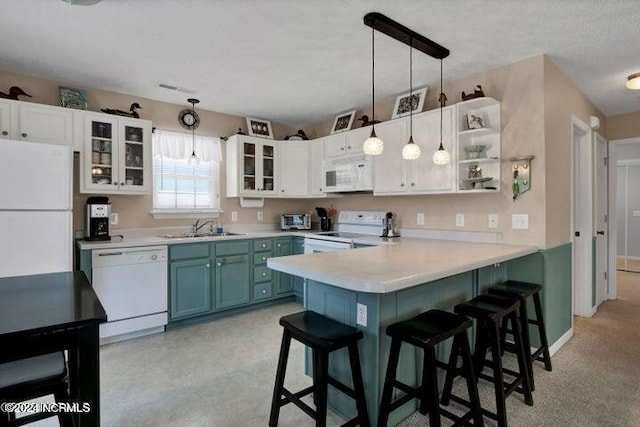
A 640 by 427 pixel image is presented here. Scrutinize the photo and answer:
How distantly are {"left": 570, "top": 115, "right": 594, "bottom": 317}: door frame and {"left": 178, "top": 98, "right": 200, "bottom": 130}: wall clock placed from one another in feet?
13.8

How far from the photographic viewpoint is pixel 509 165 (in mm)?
2883

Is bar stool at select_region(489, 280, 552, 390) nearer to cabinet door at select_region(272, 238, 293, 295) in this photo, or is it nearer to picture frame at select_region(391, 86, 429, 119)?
picture frame at select_region(391, 86, 429, 119)

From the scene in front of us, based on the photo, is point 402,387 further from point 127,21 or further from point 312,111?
point 312,111

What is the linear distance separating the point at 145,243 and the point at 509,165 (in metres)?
3.35

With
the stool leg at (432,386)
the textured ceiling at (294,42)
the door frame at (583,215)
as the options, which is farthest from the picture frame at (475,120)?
the stool leg at (432,386)

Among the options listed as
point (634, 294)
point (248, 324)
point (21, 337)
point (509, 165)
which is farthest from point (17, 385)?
point (634, 294)

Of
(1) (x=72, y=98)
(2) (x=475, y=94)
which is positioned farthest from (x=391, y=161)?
(1) (x=72, y=98)

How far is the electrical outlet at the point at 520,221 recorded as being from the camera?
2785 mm

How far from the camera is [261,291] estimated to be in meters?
4.04

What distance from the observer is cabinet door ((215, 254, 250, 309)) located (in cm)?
371

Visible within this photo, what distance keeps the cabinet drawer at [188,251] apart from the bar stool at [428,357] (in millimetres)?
2470

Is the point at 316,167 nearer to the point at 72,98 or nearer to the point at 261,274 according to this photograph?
the point at 261,274

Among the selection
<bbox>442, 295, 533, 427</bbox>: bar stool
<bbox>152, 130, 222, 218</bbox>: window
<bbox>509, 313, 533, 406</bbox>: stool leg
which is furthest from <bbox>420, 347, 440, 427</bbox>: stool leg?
<bbox>152, 130, 222, 218</bbox>: window

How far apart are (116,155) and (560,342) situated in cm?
445
